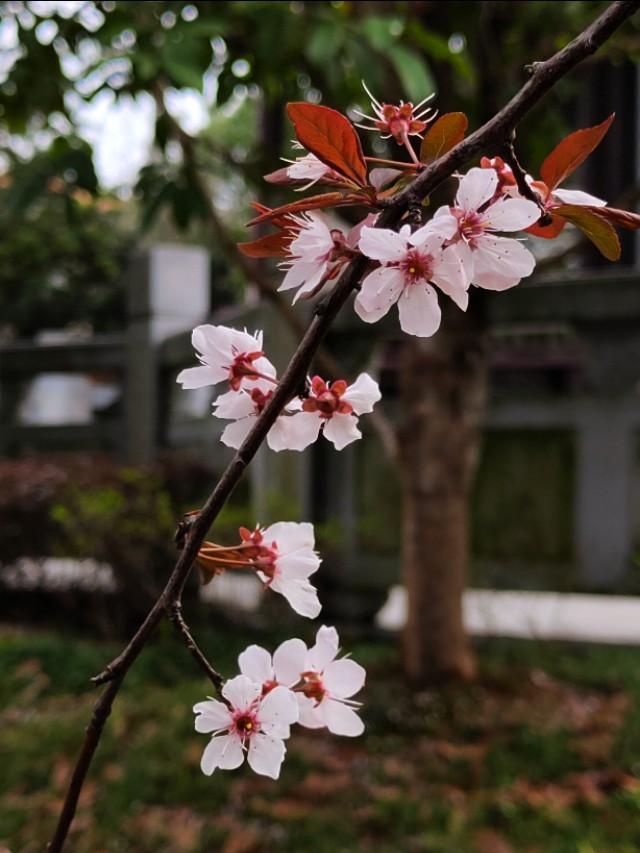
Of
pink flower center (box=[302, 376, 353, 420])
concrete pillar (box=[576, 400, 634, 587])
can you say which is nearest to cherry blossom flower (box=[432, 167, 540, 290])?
pink flower center (box=[302, 376, 353, 420])

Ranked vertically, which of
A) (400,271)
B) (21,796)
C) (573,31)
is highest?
(573,31)

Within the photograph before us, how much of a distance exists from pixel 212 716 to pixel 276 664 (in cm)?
6

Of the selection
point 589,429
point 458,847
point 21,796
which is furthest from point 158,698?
point 589,429

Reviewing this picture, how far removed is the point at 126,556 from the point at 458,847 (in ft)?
7.77

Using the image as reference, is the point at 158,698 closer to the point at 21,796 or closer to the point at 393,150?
the point at 21,796

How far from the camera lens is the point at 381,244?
468mm

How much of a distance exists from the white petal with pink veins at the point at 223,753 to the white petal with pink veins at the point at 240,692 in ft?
0.06

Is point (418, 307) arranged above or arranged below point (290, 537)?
above

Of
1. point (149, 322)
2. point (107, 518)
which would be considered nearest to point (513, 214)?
point (107, 518)

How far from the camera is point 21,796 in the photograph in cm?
290

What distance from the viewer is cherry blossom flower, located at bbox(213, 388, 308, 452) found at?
1.89 feet

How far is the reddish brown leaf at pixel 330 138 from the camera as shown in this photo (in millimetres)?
508

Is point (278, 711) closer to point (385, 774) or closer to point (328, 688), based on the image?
point (328, 688)

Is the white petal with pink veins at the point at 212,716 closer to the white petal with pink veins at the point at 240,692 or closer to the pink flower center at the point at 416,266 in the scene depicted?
the white petal with pink veins at the point at 240,692
